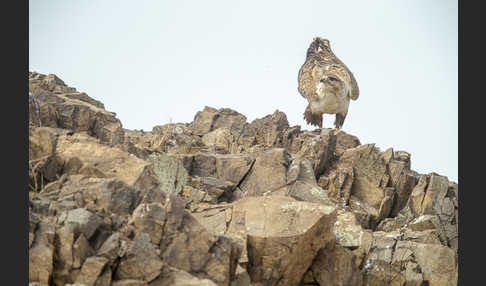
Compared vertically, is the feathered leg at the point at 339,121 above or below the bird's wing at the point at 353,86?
below

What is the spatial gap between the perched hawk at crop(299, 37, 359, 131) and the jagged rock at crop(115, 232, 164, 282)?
12.9 meters

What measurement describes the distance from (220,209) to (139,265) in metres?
3.79

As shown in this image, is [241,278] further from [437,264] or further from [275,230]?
[437,264]

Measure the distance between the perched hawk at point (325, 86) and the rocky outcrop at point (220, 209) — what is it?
261 centimetres

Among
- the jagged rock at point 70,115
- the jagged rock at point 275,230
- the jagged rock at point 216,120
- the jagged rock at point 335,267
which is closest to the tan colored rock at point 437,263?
the jagged rock at point 335,267

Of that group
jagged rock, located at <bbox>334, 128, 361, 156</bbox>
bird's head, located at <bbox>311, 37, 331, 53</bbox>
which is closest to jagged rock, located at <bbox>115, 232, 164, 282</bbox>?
jagged rock, located at <bbox>334, 128, 361, 156</bbox>

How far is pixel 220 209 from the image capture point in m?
12.3

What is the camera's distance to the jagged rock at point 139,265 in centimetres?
866

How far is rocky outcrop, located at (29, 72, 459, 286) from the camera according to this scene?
8.84 metres

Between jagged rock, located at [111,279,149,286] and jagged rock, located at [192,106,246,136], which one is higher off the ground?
jagged rock, located at [192,106,246,136]

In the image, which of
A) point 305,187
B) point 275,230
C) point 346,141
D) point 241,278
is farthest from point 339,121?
point 241,278

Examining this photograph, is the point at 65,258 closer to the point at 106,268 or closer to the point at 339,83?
the point at 106,268

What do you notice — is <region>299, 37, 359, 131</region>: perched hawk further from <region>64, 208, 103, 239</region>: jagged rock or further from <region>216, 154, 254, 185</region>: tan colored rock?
<region>64, 208, 103, 239</region>: jagged rock

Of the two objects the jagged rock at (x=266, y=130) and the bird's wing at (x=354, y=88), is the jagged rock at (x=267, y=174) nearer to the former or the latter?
the jagged rock at (x=266, y=130)
